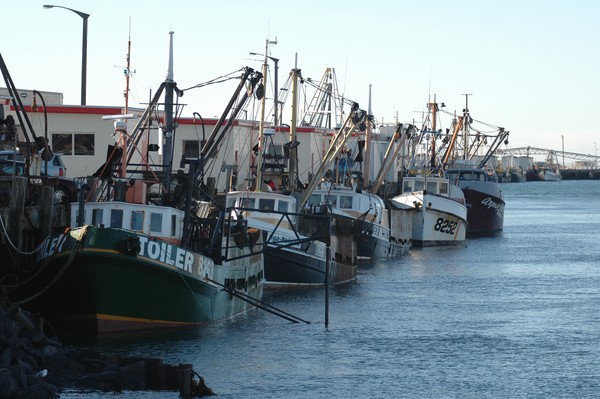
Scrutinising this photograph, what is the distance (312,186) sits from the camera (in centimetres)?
4556

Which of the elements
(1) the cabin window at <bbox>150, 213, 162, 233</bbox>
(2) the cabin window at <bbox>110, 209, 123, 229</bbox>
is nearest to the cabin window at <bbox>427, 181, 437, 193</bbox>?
(1) the cabin window at <bbox>150, 213, 162, 233</bbox>

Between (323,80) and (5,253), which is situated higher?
(323,80)

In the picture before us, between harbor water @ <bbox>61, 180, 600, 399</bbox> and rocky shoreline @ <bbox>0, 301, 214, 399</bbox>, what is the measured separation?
1.11 ft

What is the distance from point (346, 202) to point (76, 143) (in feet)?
38.9

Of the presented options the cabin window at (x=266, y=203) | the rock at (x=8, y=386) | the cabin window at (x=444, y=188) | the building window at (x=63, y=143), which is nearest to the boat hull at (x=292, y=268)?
the cabin window at (x=266, y=203)

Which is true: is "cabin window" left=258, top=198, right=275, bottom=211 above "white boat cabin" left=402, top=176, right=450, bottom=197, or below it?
below

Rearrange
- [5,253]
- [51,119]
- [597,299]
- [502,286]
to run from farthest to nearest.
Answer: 1. [51,119]
2. [502,286]
3. [597,299]
4. [5,253]

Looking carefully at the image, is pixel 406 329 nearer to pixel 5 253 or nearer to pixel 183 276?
pixel 183 276

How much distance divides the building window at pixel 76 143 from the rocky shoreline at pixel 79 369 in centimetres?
2942

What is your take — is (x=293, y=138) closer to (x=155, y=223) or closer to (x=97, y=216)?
(x=155, y=223)

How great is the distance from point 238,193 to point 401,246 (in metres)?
19.5

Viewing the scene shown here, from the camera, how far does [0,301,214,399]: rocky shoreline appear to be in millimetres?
21594

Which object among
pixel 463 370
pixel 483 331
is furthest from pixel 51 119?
pixel 463 370

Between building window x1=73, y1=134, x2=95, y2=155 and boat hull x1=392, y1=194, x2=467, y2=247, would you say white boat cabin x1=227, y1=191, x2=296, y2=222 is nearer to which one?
building window x1=73, y1=134, x2=95, y2=155
